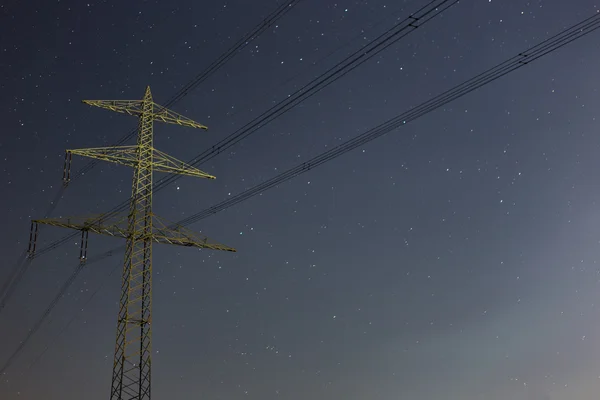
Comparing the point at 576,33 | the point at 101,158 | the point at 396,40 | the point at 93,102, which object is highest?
the point at 93,102

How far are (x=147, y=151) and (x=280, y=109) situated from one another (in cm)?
1183

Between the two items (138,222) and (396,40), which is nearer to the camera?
(396,40)

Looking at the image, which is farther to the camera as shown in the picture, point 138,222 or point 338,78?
point 138,222

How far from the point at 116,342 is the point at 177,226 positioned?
5.75 m

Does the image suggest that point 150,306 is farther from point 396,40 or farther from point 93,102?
point 396,40

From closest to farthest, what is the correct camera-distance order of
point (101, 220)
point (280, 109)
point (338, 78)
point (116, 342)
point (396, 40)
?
point (396, 40), point (338, 78), point (280, 109), point (116, 342), point (101, 220)

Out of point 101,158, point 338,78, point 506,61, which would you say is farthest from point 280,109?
point 101,158

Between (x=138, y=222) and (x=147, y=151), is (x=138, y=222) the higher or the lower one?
the lower one

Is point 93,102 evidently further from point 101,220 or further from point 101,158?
point 101,220

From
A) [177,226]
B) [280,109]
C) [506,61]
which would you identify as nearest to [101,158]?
[177,226]

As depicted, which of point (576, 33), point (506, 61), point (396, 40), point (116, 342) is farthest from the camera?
point (116, 342)

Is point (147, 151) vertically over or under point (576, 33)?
over

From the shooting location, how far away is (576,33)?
15.4m

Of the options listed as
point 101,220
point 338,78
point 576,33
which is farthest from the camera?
point 101,220
